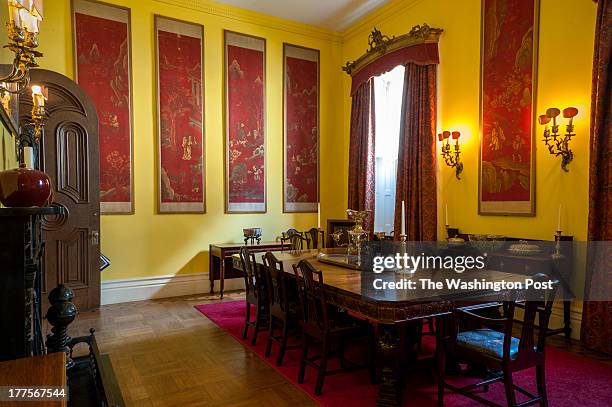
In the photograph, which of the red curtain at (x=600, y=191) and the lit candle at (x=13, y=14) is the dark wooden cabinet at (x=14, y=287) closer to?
the lit candle at (x=13, y=14)

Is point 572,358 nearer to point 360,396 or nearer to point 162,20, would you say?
point 360,396

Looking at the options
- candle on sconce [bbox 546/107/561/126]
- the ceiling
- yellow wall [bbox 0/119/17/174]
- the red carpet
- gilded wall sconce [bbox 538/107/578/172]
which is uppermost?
the ceiling

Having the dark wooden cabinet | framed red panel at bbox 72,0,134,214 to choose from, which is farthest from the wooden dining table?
framed red panel at bbox 72,0,134,214

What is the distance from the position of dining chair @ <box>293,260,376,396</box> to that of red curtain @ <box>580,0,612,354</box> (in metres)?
2.05

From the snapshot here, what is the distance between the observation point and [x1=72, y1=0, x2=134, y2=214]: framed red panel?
5.04 metres

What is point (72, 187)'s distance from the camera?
15.7 ft

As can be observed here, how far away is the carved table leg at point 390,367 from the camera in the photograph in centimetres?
244

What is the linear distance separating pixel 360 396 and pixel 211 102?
4626 mm

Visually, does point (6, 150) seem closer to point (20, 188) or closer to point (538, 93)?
point (20, 188)

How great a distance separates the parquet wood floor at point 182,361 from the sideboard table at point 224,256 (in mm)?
842

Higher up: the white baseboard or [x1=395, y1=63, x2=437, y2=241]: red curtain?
[x1=395, y1=63, x2=437, y2=241]: red curtain

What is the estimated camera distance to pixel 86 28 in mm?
5039

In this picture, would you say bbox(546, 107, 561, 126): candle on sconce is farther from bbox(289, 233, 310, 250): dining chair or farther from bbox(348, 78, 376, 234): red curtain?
bbox(289, 233, 310, 250): dining chair

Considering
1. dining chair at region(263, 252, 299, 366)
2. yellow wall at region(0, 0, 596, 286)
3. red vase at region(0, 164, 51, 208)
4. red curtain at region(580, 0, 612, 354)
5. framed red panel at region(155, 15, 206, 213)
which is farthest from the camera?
framed red panel at region(155, 15, 206, 213)
